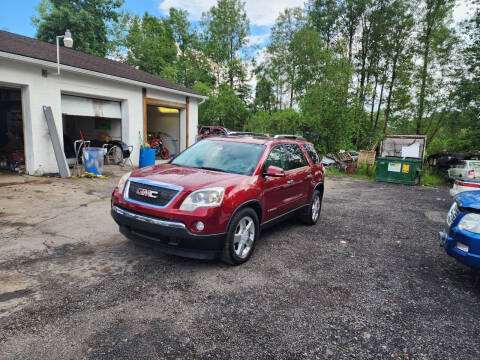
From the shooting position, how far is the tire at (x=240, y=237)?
3.71 metres

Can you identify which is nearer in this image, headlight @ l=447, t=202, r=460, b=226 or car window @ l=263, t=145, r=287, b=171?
headlight @ l=447, t=202, r=460, b=226

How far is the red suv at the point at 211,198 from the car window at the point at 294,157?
0.07 meters

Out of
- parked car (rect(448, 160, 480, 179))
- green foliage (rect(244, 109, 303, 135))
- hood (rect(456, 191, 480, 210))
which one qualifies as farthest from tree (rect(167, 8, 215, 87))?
hood (rect(456, 191, 480, 210))

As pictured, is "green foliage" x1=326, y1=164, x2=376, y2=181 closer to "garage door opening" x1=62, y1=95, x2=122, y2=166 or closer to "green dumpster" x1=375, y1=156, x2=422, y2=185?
"green dumpster" x1=375, y1=156, x2=422, y2=185

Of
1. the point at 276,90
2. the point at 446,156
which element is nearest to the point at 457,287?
the point at 446,156

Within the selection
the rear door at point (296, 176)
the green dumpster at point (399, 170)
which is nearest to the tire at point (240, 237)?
the rear door at point (296, 176)

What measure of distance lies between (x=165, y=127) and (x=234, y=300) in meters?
15.8

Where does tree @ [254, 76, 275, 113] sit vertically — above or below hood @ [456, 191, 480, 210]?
above

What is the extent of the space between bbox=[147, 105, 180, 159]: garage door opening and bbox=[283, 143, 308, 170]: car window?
11983mm

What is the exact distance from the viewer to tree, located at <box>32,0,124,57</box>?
26.1 metres

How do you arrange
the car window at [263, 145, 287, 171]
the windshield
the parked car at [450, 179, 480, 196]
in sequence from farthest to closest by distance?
1. the parked car at [450, 179, 480, 196]
2. the car window at [263, 145, 287, 171]
3. the windshield

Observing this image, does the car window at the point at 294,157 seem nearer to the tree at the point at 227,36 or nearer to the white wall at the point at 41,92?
the white wall at the point at 41,92

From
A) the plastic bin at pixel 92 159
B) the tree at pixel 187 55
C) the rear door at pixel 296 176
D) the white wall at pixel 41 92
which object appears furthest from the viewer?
the tree at pixel 187 55

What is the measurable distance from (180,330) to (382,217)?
20.1 feet
